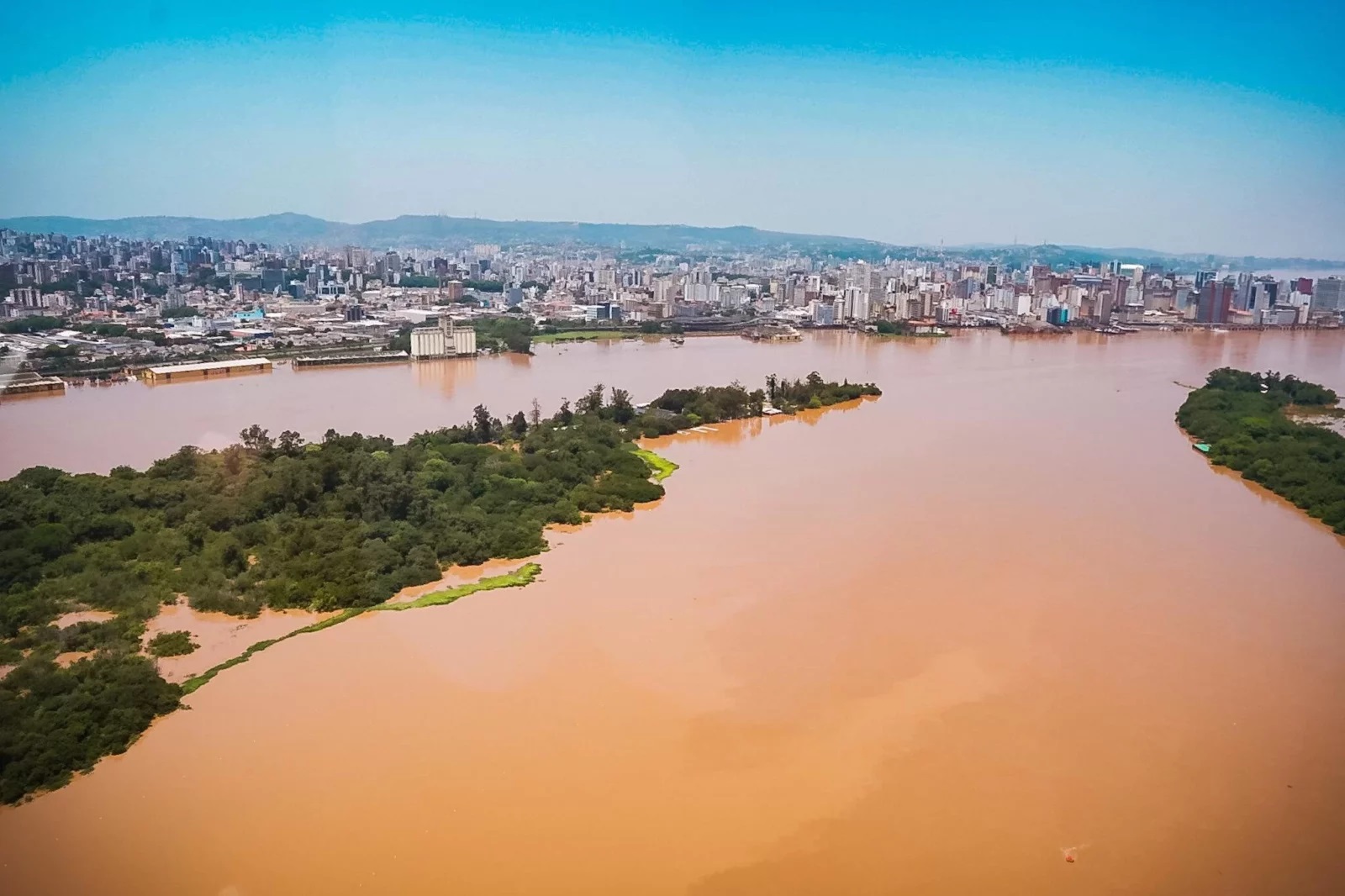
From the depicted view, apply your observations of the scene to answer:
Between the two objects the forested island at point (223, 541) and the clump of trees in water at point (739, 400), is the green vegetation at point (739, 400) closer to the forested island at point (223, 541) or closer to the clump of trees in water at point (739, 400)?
the clump of trees in water at point (739, 400)

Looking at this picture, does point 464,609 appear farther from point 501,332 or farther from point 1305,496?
point 501,332

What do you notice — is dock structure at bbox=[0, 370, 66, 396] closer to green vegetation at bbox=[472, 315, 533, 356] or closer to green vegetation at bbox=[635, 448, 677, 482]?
green vegetation at bbox=[635, 448, 677, 482]

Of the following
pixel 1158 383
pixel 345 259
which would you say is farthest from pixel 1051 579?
pixel 345 259

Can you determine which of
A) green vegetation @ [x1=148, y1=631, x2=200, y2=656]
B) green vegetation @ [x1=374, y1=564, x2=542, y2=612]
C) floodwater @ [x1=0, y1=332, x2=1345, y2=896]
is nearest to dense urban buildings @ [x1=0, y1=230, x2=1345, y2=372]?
green vegetation @ [x1=148, y1=631, x2=200, y2=656]

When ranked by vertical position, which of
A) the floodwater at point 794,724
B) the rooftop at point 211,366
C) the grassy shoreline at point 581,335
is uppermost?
the grassy shoreline at point 581,335

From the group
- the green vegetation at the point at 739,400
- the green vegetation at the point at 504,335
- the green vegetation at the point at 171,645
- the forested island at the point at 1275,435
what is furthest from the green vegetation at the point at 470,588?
the green vegetation at the point at 504,335

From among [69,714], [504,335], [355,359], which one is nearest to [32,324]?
[355,359]

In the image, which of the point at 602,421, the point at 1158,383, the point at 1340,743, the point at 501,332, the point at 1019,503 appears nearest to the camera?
the point at 1340,743
